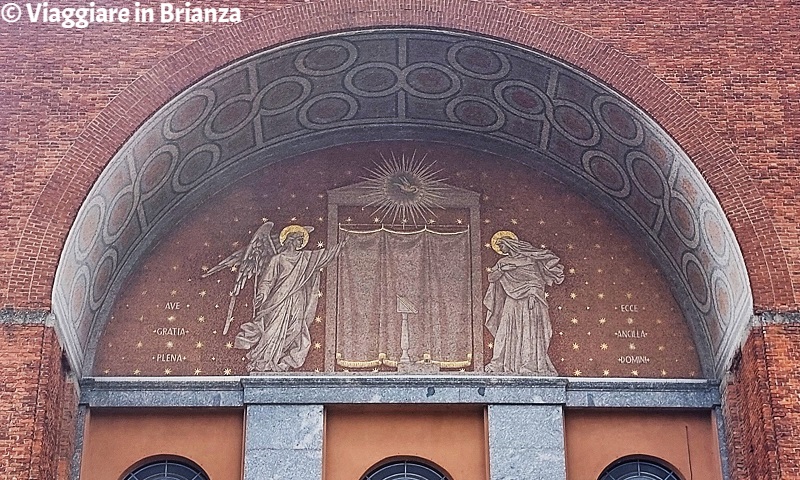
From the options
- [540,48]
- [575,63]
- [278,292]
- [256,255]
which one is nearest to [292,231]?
[256,255]

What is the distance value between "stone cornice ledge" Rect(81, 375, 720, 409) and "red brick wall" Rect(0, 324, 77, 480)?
4.74 ft

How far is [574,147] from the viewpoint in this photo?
19.3m

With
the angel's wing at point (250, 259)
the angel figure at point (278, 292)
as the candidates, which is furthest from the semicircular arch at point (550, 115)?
the angel figure at point (278, 292)

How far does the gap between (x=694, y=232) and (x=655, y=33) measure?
2.39 metres

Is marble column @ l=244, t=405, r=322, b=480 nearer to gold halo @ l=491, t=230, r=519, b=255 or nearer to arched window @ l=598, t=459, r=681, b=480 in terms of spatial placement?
gold halo @ l=491, t=230, r=519, b=255

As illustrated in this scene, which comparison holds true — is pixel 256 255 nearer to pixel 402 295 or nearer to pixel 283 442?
pixel 402 295

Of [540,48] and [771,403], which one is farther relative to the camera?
[540,48]

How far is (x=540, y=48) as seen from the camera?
18016mm

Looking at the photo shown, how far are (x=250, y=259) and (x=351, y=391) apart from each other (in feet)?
7.41

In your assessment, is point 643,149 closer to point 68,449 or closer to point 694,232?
point 694,232

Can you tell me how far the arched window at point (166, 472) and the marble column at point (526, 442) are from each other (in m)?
3.41

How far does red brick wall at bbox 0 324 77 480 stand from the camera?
1588cm

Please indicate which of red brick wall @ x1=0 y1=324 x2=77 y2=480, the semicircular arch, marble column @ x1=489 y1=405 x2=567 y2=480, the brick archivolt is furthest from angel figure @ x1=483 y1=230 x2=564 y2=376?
red brick wall @ x1=0 y1=324 x2=77 y2=480

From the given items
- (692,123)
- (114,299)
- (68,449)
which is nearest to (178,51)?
(114,299)
